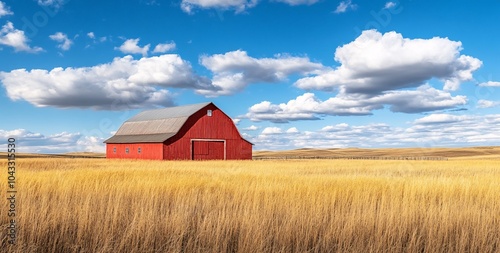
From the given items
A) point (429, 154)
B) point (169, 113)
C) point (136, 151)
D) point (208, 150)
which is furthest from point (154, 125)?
point (429, 154)

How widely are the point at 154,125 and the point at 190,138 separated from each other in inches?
309

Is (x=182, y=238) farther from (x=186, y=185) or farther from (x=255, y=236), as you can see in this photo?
(x=186, y=185)

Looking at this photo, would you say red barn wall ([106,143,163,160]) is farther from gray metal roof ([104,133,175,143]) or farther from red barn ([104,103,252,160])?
gray metal roof ([104,133,175,143])

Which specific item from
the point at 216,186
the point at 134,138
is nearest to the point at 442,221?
the point at 216,186

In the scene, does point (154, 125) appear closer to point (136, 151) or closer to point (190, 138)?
point (136, 151)

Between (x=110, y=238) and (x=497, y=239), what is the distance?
20.0 ft

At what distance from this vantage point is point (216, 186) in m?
13.6

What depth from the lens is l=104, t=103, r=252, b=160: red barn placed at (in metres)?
52.1

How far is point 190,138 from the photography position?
53.0m

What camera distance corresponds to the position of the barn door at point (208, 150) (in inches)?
2100

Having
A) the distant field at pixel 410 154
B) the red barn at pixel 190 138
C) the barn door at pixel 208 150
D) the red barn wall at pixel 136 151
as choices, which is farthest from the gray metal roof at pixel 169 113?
the distant field at pixel 410 154

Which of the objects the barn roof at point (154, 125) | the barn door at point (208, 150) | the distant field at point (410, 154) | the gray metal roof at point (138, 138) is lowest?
the distant field at point (410, 154)

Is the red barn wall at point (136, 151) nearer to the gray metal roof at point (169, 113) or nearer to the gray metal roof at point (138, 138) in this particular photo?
the gray metal roof at point (138, 138)

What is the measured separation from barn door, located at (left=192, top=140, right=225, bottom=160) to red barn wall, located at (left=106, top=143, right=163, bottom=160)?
4.24 m
